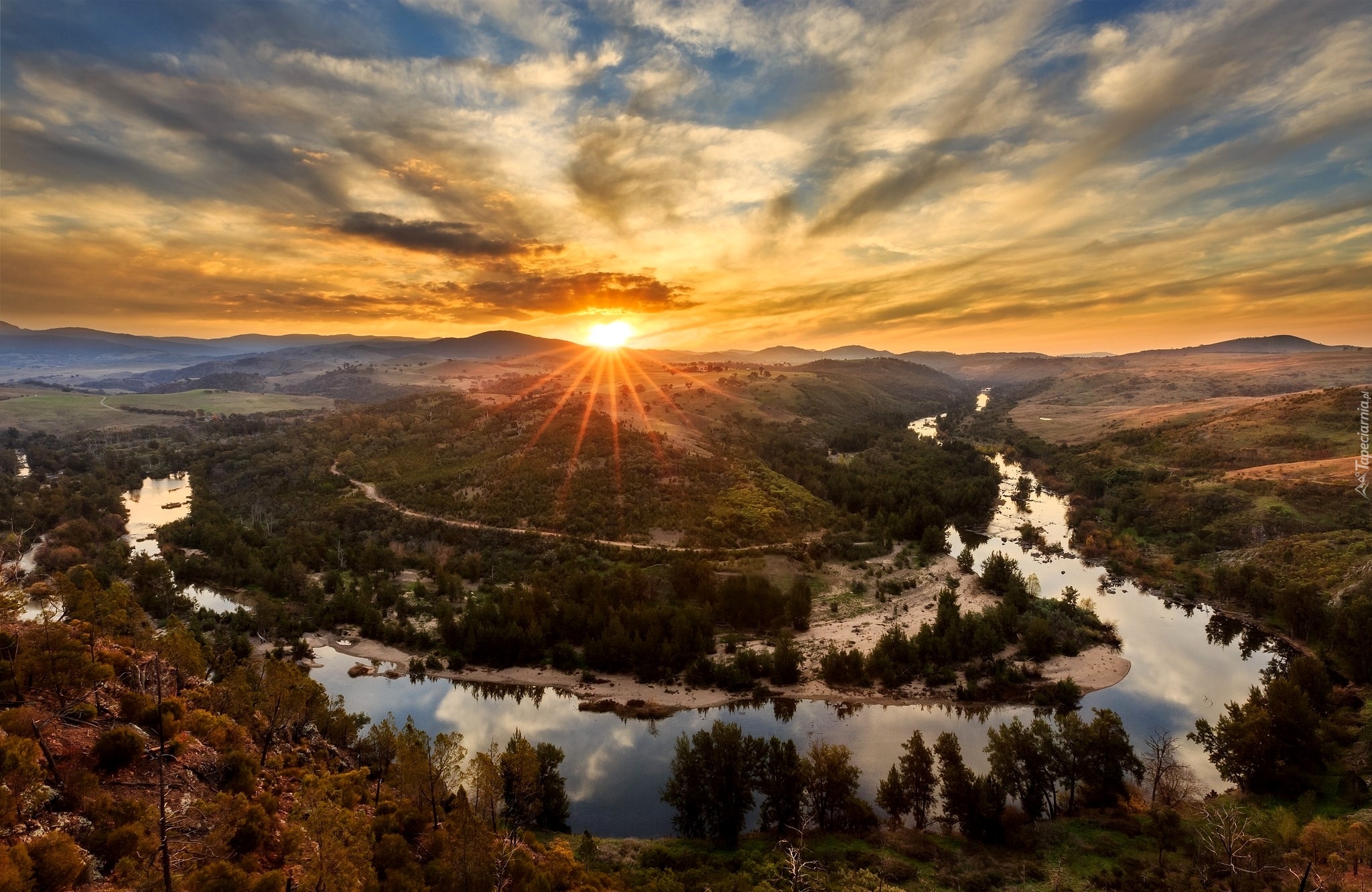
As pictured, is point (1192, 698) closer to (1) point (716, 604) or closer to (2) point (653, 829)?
(1) point (716, 604)

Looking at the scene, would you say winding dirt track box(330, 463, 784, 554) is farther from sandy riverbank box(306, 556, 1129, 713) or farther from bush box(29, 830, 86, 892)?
bush box(29, 830, 86, 892)

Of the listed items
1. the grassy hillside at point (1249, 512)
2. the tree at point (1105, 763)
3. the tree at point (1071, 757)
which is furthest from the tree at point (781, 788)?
the grassy hillside at point (1249, 512)

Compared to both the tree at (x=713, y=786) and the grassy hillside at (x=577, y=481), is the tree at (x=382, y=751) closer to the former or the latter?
the tree at (x=713, y=786)

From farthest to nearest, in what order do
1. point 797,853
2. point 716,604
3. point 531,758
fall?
1. point 716,604
2. point 531,758
3. point 797,853

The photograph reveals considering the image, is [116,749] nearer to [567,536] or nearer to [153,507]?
[567,536]

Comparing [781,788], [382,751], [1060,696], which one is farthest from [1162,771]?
[382,751]

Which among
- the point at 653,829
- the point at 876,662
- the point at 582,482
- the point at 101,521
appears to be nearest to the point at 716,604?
the point at 876,662
